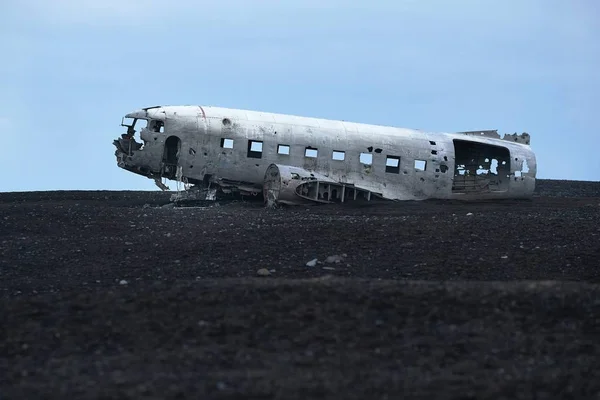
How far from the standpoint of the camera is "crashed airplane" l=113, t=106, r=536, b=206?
28.5 m

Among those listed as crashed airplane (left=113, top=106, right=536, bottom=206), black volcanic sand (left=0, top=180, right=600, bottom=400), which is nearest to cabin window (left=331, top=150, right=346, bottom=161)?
crashed airplane (left=113, top=106, right=536, bottom=206)

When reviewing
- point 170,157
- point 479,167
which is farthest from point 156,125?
point 479,167

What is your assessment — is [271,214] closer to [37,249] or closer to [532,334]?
[37,249]

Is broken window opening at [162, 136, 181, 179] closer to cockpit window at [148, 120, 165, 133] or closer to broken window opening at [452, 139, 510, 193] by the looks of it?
cockpit window at [148, 120, 165, 133]

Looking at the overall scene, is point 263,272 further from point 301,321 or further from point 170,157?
point 170,157

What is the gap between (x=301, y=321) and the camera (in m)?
11.1

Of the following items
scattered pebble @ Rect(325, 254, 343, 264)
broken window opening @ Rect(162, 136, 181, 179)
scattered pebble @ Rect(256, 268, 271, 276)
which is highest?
broken window opening @ Rect(162, 136, 181, 179)

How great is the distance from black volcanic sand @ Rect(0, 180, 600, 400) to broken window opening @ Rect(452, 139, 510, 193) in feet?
41.0

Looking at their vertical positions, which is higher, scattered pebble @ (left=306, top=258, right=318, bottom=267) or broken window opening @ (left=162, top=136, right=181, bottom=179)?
broken window opening @ (left=162, top=136, right=181, bottom=179)

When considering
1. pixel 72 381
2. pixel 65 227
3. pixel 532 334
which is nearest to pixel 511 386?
pixel 532 334

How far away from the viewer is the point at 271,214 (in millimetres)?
25344

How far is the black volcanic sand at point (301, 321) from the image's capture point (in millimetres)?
9016

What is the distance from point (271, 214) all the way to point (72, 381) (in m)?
16.3

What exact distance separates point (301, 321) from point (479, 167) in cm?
2320
